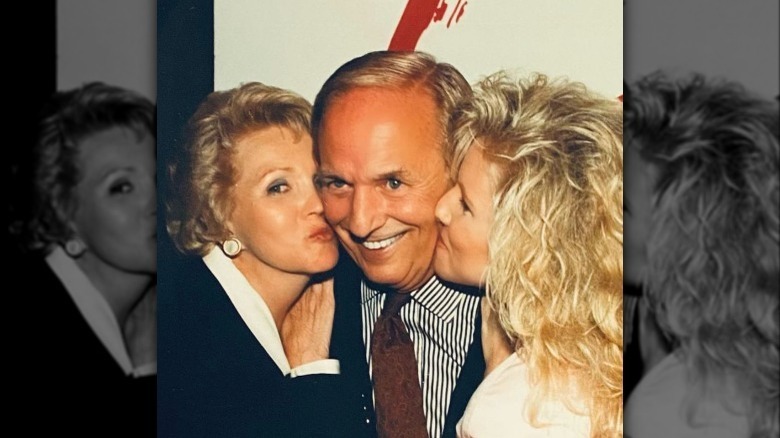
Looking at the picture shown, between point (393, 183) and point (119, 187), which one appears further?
point (119, 187)

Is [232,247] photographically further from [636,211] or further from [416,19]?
[636,211]

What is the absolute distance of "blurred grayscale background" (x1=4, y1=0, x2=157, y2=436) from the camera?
349 centimetres

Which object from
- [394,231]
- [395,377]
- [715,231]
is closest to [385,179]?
[394,231]

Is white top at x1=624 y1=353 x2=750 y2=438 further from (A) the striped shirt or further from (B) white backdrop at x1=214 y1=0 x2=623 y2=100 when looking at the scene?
(B) white backdrop at x1=214 y1=0 x2=623 y2=100

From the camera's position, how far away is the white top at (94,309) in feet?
11.7

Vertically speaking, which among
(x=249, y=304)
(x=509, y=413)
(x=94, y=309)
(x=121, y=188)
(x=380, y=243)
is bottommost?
(x=94, y=309)

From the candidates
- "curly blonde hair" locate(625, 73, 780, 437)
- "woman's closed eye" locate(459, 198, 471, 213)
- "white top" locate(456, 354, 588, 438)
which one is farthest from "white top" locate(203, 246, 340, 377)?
"curly blonde hair" locate(625, 73, 780, 437)

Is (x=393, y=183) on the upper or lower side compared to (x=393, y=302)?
upper

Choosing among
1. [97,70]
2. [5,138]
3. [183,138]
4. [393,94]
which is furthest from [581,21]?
[5,138]

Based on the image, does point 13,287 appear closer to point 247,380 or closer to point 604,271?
point 247,380

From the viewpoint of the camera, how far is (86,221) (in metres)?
3.61

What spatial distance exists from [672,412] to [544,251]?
747 millimetres

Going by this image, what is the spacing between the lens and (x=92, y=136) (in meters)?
3.60

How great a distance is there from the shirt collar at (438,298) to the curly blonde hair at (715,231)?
2.18 feet
